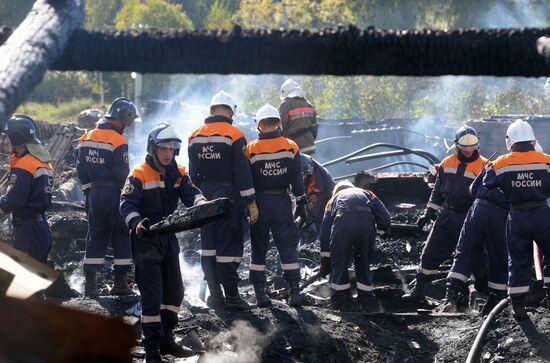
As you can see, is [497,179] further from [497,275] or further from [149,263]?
[149,263]

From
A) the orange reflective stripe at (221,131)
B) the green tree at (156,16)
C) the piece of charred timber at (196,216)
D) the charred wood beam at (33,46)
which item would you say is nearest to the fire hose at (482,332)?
the piece of charred timber at (196,216)

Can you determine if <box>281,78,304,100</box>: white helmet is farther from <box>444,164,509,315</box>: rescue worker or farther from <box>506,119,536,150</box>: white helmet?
<box>506,119,536,150</box>: white helmet

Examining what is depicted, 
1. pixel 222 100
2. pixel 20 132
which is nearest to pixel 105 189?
pixel 20 132

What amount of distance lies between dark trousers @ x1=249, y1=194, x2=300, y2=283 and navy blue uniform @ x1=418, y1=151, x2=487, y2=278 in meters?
1.92

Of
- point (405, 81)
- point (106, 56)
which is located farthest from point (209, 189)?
point (405, 81)

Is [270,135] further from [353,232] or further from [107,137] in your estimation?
[107,137]

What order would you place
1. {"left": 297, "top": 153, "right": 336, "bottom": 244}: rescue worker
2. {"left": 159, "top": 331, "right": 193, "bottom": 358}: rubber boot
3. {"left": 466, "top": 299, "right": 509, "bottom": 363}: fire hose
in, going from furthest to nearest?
1. {"left": 297, "top": 153, "right": 336, "bottom": 244}: rescue worker
2. {"left": 466, "top": 299, "right": 509, "bottom": 363}: fire hose
3. {"left": 159, "top": 331, "right": 193, "bottom": 358}: rubber boot

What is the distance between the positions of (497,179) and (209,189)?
3084 millimetres

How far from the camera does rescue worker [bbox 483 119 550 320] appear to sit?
969cm

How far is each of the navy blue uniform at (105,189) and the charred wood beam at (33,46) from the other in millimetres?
6766

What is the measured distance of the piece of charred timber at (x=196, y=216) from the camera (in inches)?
287

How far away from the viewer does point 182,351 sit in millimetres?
8570

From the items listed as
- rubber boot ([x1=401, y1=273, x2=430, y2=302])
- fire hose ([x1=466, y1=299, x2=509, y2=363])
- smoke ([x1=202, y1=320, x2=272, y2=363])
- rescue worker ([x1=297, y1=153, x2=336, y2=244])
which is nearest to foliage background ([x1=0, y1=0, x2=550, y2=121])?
rescue worker ([x1=297, y1=153, x2=336, y2=244])

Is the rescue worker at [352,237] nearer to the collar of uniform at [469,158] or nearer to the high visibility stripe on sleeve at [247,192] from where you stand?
the high visibility stripe on sleeve at [247,192]
